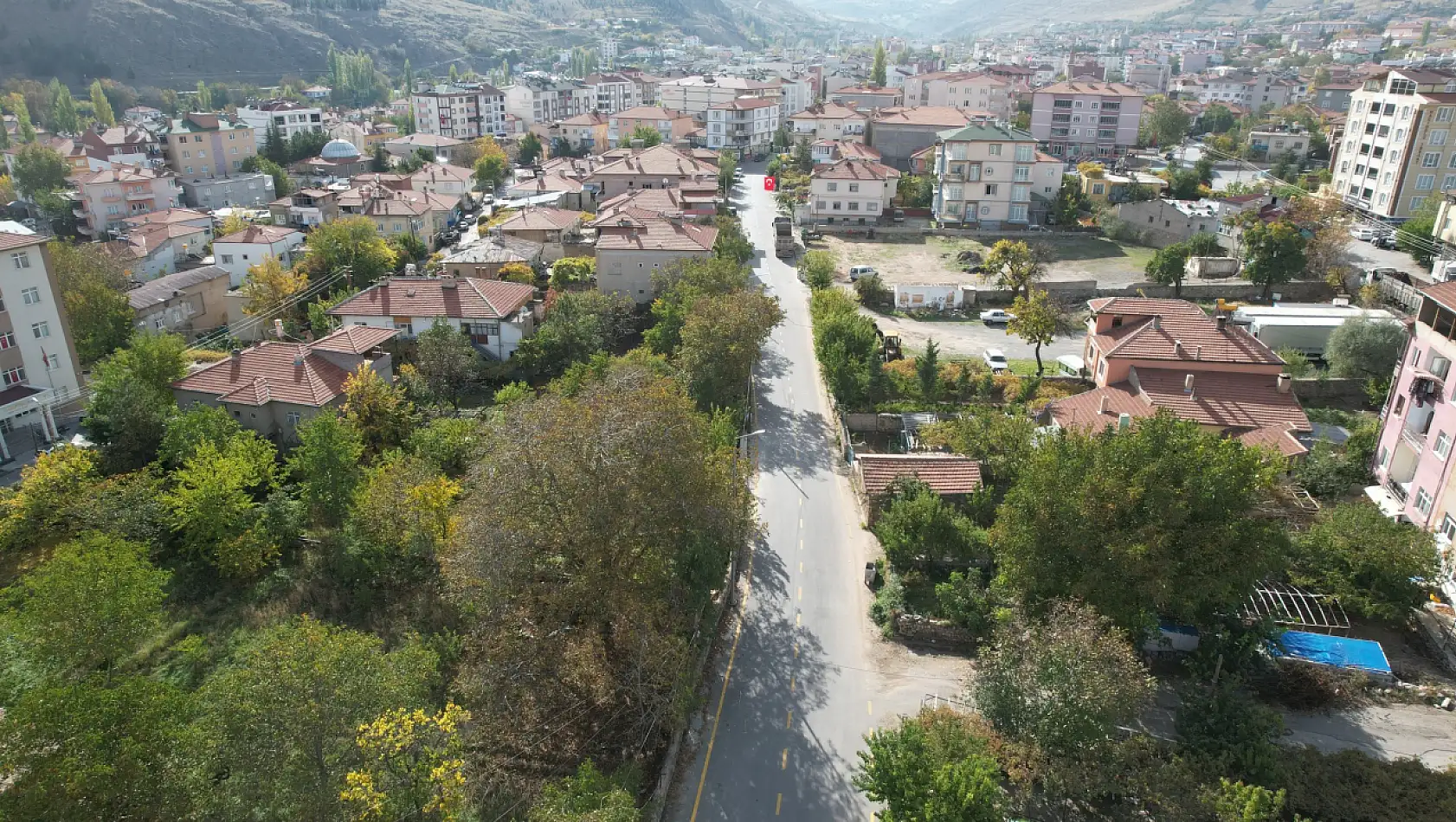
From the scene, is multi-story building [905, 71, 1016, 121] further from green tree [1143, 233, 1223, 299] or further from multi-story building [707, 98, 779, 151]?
green tree [1143, 233, 1223, 299]

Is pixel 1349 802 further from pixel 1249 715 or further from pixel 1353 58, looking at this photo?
pixel 1353 58

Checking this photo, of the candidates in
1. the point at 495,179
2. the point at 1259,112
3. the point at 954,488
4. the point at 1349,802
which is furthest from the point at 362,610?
the point at 1259,112

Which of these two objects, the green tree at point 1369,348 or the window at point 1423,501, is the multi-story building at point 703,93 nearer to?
the green tree at point 1369,348

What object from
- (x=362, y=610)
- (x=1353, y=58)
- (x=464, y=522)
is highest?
(x=1353, y=58)

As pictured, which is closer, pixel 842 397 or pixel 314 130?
pixel 842 397

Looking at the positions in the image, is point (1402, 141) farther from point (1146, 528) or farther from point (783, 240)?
point (1146, 528)

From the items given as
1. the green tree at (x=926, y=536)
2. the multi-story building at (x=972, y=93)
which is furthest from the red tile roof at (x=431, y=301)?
the multi-story building at (x=972, y=93)
